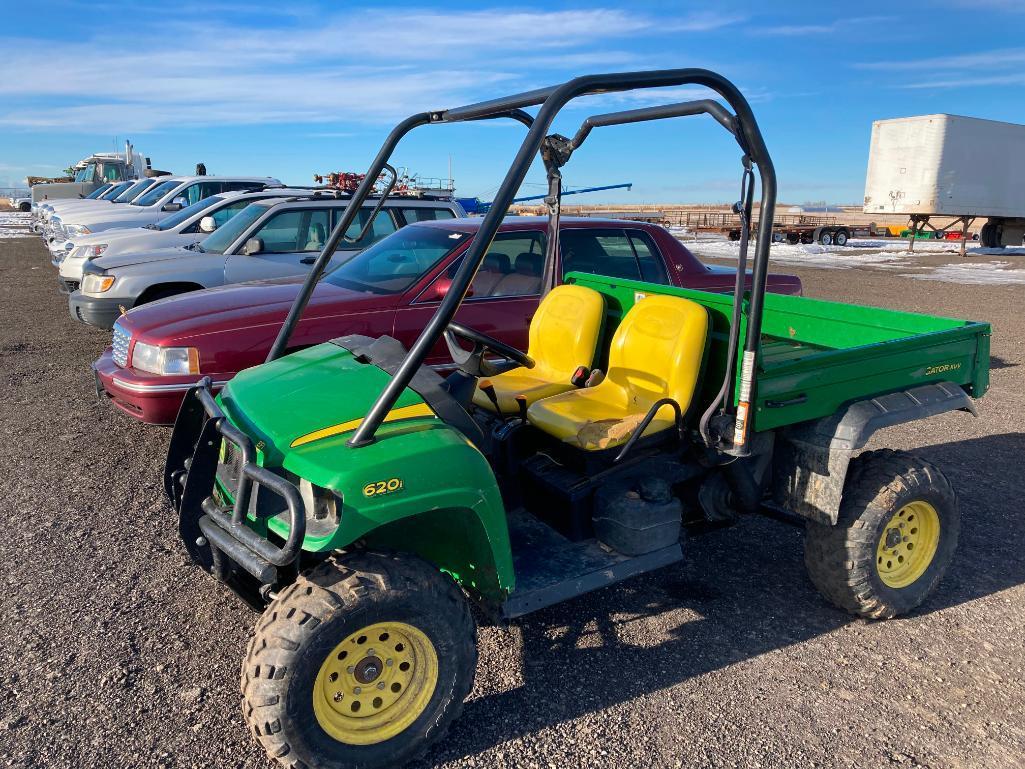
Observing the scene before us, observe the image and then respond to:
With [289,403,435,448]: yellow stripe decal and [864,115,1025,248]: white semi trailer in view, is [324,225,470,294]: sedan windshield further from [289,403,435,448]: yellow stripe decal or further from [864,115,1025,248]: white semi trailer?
[864,115,1025,248]: white semi trailer

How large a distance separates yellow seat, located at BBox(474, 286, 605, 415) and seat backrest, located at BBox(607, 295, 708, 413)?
238 mm

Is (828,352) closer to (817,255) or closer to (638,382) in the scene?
(638,382)

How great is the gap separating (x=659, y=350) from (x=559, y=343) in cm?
77

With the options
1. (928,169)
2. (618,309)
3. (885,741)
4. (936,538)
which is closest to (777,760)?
(885,741)

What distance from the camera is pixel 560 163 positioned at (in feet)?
12.7

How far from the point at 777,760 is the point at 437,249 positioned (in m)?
4.14

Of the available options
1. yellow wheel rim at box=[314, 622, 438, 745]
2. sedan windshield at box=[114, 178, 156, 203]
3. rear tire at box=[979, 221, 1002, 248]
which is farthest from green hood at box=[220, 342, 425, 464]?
rear tire at box=[979, 221, 1002, 248]

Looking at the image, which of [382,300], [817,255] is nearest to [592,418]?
[382,300]

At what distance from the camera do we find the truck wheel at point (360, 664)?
2.41m

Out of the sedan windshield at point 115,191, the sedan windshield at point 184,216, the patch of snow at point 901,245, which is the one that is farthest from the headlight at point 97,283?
the patch of snow at point 901,245

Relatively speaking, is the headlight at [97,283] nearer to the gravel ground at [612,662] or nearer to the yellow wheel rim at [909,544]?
the gravel ground at [612,662]

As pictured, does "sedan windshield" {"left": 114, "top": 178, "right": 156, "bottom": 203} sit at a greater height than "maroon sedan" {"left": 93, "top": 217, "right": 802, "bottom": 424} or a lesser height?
greater

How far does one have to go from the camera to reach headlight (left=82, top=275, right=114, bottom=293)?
26.1 feet

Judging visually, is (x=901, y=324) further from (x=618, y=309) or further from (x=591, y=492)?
(x=591, y=492)
